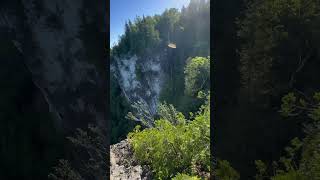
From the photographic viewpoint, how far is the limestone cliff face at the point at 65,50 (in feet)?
9.39

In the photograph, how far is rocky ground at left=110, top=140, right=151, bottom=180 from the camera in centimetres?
533

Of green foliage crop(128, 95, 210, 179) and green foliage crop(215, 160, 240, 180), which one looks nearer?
green foliage crop(215, 160, 240, 180)

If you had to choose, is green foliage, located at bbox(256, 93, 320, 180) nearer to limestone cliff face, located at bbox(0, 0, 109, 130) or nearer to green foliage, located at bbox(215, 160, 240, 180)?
green foliage, located at bbox(215, 160, 240, 180)

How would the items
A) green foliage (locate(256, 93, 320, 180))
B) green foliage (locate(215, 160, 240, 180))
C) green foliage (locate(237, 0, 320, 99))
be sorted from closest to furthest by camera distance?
green foliage (locate(256, 93, 320, 180)), green foliage (locate(237, 0, 320, 99)), green foliage (locate(215, 160, 240, 180))

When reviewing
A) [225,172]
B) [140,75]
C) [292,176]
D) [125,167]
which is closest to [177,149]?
[125,167]

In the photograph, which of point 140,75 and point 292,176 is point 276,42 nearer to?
point 292,176

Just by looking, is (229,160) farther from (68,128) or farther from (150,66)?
(150,66)

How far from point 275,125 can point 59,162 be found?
1687 millimetres

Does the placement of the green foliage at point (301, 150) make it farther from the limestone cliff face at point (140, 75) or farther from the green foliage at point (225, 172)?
the limestone cliff face at point (140, 75)

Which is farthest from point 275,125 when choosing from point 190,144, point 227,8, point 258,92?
point 190,144

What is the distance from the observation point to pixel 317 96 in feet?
7.39

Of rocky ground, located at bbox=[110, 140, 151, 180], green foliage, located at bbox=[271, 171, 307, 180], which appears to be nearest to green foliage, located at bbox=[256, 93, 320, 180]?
green foliage, located at bbox=[271, 171, 307, 180]

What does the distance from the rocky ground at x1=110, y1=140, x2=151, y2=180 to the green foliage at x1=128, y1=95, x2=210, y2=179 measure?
142 mm

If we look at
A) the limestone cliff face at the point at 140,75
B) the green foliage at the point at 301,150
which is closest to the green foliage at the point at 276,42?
the green foliage at the point at 301,150
